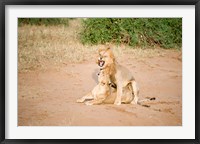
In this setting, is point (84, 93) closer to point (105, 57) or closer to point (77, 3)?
point (105, 57)

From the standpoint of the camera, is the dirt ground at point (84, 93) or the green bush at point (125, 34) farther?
the green bush at point (125, 34)

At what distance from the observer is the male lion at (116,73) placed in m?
7.95

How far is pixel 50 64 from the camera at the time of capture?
33.4 ft

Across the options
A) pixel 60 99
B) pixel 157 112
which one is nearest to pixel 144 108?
pixel 157 112

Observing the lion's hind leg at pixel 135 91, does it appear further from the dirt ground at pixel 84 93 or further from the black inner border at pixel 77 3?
the black inner border at pixel 77 3

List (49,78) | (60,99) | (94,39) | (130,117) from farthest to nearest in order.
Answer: (94,39), (49,78), (60,99), (130,117)

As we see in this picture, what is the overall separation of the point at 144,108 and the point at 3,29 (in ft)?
8.78

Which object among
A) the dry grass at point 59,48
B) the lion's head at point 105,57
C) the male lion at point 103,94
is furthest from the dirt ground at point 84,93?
the lion's head at point 105,57

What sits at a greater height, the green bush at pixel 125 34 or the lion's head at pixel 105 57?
the green bush at pixel 125 34

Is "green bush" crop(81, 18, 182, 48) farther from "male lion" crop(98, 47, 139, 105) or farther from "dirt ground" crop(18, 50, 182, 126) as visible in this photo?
"male lion" crop(98, 47, 139, 105)

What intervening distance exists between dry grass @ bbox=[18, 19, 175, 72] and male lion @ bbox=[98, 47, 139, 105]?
1930mm

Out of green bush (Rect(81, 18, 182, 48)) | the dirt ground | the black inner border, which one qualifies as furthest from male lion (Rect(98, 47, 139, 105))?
green bush (Rect(81, 18, 182, 48))

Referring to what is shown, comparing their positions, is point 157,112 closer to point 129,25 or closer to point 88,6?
point 88,6

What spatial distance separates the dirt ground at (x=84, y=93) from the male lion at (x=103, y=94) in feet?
0.41
